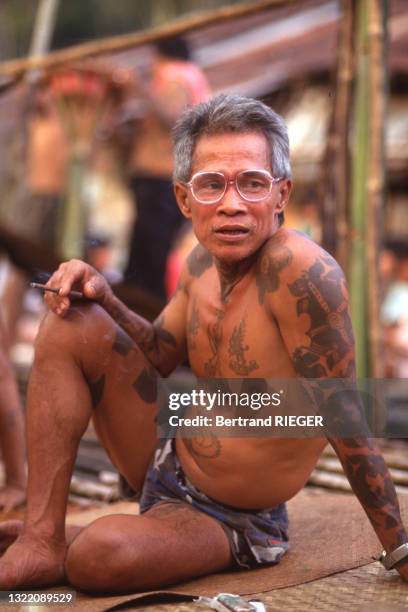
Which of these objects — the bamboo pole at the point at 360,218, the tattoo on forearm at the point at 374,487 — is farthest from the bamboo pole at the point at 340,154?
the tattoo on forearm at the point at 374,487

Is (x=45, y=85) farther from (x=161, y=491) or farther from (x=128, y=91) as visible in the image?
(x=161, y=491)

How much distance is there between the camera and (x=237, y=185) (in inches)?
68.7

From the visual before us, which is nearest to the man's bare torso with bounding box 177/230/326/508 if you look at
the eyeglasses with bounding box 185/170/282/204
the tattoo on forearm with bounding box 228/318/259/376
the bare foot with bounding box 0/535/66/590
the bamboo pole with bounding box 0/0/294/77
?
the tattoo on forearm with bounding box 228/318/259/376

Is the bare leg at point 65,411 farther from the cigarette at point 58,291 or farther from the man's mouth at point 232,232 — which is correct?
the man's mouth at point 232,232

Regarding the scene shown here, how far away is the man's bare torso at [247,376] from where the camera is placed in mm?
1799

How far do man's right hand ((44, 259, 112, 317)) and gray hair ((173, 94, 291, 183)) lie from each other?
0.28 m

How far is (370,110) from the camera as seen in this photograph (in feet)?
10.4

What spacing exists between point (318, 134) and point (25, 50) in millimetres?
2714

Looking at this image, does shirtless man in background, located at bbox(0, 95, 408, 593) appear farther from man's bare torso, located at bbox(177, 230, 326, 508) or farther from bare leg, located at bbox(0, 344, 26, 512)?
bare leg, located at bbox(0, 344, 26, 512)

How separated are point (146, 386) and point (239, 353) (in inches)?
10.7

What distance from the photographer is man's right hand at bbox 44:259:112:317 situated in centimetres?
184

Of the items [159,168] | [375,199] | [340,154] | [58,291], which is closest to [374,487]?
[58,291]

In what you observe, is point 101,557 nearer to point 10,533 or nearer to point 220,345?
point 10,533

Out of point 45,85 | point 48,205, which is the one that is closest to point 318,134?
point 48,205
